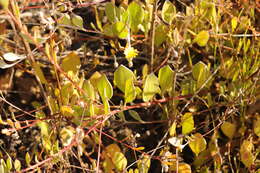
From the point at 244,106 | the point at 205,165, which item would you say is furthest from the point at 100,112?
the point at 244,106

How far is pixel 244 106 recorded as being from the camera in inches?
47.2

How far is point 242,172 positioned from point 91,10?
0.89m

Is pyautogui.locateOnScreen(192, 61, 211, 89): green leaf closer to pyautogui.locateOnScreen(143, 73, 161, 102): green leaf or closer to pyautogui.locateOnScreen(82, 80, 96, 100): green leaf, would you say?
pyautogui.locateOnScreen(143, 73, 161, 102): green leaf

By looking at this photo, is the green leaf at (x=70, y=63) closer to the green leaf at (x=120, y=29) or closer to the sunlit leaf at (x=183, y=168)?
the green leaf at (x=120, y=29)

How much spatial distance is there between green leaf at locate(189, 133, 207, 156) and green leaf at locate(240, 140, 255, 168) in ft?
0.38

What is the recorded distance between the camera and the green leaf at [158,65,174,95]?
1082mm

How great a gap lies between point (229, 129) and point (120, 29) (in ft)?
1.50

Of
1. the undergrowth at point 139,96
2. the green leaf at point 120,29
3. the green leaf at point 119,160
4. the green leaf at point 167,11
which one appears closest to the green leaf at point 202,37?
the undergrowth at point 139,96

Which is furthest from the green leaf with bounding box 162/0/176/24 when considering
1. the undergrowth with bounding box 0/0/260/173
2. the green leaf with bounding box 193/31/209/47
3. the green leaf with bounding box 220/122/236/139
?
the green leaf with bounding box 220/122/236/139

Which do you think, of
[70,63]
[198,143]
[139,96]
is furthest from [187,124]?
[70,63]

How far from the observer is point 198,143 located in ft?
3.55

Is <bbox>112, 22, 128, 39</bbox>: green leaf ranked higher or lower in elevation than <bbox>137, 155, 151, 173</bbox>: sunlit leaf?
higher

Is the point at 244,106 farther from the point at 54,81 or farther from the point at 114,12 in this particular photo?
the point at 54,81

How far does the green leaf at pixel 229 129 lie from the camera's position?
1.14 metres
